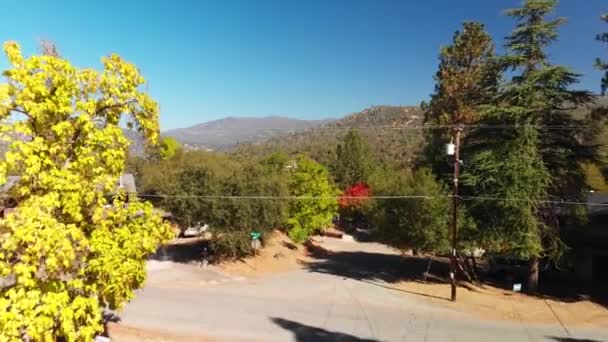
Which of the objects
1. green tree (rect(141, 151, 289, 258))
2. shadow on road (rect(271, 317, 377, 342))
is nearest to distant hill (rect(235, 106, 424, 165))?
green tree (rect(141, 151, 289, 258))

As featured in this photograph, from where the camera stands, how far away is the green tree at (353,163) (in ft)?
216

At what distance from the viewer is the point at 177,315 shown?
1945 cm

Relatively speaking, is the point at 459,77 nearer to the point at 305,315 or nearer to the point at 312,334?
the point at 305,315

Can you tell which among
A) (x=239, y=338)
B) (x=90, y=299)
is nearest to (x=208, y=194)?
(x=239, y=338)

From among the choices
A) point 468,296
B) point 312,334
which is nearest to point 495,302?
point 468,296

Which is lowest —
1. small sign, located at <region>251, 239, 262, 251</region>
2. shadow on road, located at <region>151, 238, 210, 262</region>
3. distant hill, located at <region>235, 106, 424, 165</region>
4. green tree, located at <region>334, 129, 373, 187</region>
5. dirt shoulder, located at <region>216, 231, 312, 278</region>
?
dirt shoulder, located at <region>216, 231, 312, 278</region>

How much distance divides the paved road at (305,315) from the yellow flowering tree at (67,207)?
10.6 m

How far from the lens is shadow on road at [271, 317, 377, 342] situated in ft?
56.1

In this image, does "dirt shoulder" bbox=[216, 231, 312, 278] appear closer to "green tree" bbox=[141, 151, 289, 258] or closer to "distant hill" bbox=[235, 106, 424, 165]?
"green tree" bbox=[141, 151, 289, 258]

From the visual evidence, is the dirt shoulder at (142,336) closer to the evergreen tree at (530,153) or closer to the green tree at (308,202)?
the evergreen tree at (530,153)

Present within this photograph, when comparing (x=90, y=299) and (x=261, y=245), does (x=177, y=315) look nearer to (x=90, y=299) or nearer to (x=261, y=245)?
(x=90, y=299)

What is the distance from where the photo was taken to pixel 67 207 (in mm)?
6520

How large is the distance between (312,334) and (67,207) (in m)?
13.3

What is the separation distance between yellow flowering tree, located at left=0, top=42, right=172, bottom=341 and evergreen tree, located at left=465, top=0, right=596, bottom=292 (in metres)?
21.1
